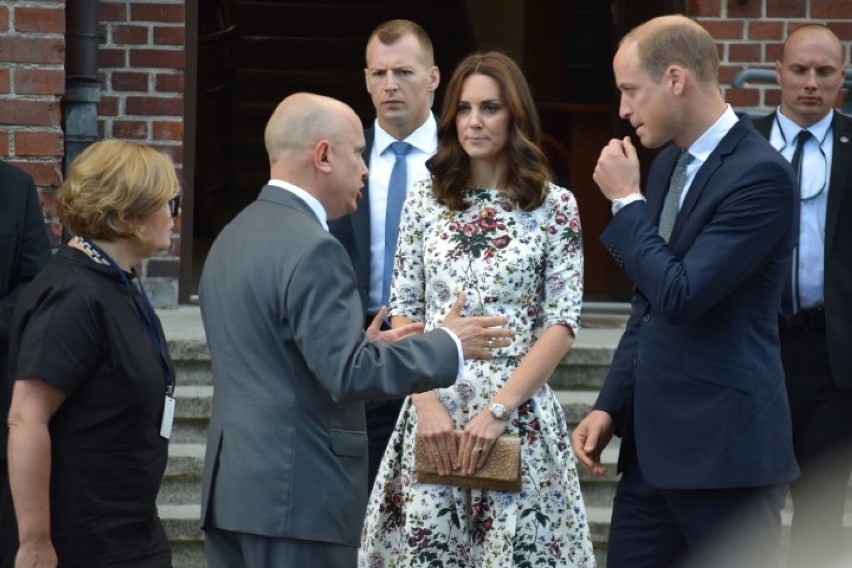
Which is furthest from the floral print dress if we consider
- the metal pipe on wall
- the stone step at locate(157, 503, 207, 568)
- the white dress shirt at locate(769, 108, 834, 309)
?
A: the metal pipe on wall

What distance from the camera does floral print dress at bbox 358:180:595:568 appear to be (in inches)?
169

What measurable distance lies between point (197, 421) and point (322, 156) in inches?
120

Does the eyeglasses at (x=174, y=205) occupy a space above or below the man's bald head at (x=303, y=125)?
below

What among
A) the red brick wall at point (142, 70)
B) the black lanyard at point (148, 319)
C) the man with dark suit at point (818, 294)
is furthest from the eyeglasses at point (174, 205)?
the red brick wall at point (142, 70)

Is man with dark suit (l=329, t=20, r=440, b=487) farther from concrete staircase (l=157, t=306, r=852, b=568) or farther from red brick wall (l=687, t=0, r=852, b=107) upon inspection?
red brick wall (l=687, t=0, r=852, b=107)

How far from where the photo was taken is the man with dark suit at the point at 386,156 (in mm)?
4867

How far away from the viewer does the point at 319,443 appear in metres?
3.45

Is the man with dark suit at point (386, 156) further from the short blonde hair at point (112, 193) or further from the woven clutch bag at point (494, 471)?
the short blonde hair at point (112, 193)

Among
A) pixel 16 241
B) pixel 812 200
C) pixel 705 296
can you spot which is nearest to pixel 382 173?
pixel 16 241

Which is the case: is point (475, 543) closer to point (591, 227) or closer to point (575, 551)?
point (575, 551)

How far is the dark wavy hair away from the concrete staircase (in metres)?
2.08

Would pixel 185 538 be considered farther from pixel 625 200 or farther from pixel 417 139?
pixel 625 200

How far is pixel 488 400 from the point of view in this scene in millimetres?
4363

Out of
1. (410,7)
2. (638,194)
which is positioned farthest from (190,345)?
(410,7)
